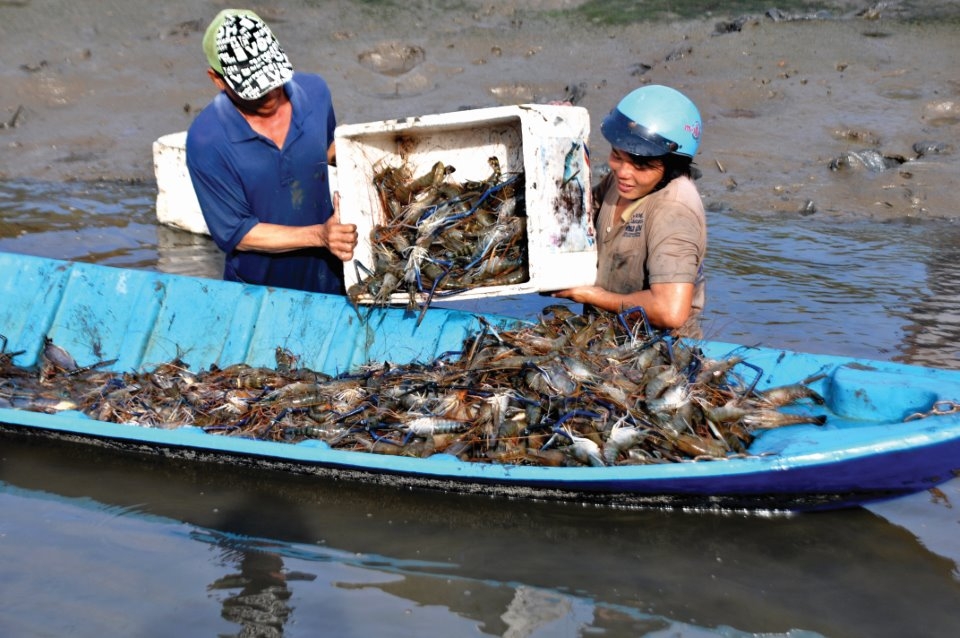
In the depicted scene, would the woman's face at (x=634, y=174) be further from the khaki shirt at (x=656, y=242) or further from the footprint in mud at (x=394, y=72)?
the footprint in mud at (x=394, y=72)

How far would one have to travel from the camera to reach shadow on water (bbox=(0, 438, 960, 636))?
412 cm

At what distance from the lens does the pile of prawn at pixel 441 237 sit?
17.3 feet

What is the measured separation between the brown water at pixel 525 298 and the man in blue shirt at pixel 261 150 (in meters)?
1.34

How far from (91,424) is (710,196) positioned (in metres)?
6.81

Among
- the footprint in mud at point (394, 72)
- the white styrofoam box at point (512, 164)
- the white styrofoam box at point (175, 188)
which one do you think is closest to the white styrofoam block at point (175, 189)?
the white styrofoam box at point (175, 188)

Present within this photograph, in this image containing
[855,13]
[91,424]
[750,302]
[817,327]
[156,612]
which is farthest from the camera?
[855,13]

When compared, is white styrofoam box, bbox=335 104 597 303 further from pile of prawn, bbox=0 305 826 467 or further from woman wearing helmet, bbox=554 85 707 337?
pile of prawn, bbox=0 305 826 467

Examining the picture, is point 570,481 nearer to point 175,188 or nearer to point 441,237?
point 441,237

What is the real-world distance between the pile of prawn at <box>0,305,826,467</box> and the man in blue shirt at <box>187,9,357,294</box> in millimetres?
816

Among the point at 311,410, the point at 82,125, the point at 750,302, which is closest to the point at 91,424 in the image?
the point at 311,410

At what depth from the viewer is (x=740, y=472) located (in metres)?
4.27

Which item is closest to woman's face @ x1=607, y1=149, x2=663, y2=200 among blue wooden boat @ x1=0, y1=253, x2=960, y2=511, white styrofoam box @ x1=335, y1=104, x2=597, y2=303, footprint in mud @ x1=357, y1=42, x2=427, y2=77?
white styrofoam box @ x1=335, y1=104, x2=597, y2=303

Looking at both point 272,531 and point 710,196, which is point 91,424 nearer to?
point 272,531

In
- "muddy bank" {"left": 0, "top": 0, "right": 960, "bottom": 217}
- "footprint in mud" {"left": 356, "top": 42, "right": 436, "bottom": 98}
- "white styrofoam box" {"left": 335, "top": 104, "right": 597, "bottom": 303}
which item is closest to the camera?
"white styrofoam box" {"left": 335, "top": 104, "right": 597, "bottom": 303}
